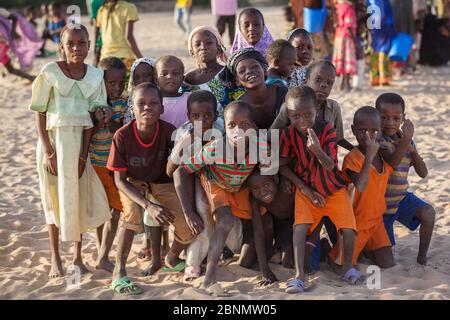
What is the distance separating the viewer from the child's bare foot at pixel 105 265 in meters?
4.78

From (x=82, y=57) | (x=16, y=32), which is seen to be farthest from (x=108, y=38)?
(x=16, y=32)

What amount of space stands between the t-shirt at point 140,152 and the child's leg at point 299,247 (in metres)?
0.90


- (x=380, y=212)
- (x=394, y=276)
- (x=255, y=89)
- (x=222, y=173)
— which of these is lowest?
(x=394, y=276)

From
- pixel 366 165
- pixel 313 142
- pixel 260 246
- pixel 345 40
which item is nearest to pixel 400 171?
pixel 366 165

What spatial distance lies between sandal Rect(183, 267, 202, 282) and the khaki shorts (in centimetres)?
18

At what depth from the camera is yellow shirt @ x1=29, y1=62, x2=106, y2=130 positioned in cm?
448

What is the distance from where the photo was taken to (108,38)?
845 centimetres

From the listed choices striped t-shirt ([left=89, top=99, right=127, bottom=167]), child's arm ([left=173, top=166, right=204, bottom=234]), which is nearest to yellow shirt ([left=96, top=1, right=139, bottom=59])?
striped t-shirt ([left=89, top=99, right=127, bottom=167])

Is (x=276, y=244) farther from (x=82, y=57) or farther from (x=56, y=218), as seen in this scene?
(x=82, y=57)

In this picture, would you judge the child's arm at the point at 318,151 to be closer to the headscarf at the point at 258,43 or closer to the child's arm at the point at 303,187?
the child's arm at the point at 303,187

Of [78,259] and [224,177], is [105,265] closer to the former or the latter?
[78,259]

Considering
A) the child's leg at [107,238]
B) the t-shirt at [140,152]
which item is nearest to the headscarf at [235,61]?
the t-shirt at [140,152]

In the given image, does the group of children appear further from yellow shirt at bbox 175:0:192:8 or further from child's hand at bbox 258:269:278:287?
yellow shirt at bbox 175:0:192:8

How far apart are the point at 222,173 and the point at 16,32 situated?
10.1m
